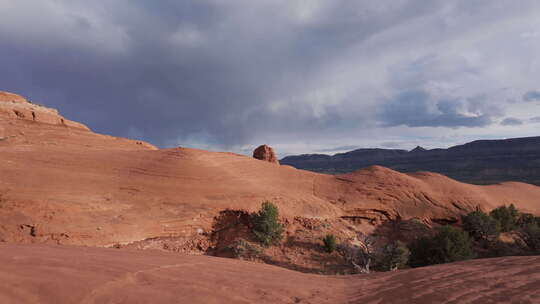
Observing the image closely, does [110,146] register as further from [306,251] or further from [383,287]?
[383,287]

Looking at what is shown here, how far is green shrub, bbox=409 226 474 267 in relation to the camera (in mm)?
12383

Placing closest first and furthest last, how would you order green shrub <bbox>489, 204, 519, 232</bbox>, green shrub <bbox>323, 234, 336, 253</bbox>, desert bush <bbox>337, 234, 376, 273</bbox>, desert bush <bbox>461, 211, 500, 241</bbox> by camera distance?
desert bush <bbox>337, 234, 376, 273</bbox> < green shrub <bbox>323, 234, 336, 253</bbox> < desert bush <bbox>461, 211, 500, 241</bbox> < green shrub <bbox>489, 204, 519, 232</bbox>

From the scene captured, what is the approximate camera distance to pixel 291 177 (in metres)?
21.3

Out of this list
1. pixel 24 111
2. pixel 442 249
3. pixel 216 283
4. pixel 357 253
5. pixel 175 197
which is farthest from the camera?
pixel 24 111

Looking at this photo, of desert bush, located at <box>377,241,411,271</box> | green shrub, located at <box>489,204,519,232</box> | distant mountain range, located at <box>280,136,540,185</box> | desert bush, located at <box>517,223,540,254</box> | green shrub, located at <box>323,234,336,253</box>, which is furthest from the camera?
distant mountain range, located at <box>280,136,540,185</box>

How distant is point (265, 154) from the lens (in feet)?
107

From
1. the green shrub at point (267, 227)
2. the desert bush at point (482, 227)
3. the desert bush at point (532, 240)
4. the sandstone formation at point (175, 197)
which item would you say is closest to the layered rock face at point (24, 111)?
the sandstone formation at point (175, 197)

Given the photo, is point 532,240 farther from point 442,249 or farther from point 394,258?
point 394,258

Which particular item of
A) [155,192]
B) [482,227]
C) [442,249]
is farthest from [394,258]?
[155,192]

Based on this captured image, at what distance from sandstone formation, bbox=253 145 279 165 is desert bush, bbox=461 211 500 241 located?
62.4 feet

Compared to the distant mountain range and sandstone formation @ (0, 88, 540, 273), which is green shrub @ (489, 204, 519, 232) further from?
the distant mountain range

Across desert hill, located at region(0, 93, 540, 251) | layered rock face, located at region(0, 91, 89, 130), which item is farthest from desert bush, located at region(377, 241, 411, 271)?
layered rock face, located at region(0, 91, 89, 130)

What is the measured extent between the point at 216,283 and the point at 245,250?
842 cm

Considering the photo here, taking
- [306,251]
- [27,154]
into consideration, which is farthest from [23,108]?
[306,251]
